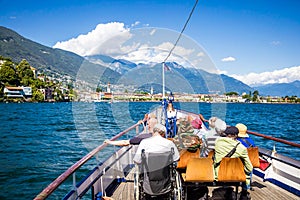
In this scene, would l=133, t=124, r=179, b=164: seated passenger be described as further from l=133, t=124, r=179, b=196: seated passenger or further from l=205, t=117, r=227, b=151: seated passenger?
l=205, t=117, r=227, b=151: seated passenger

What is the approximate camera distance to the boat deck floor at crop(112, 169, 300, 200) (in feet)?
15.0

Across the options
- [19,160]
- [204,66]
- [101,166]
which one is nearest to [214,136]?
[101,166]

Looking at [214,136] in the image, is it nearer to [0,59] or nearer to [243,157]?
[243,157]

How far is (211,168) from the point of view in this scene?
13.1ft

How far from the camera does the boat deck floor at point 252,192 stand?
456 centimetres

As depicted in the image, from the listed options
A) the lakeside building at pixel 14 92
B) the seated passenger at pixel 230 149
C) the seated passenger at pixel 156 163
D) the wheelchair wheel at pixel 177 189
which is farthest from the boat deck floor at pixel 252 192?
the lakeside building at pixel 14 92

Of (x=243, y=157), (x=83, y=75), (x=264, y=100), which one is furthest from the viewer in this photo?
(x=264, y=100)

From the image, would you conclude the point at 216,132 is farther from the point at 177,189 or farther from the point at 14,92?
the point at 14,92

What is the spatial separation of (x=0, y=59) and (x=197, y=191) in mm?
141025

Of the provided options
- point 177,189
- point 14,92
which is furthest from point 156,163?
point 14,92

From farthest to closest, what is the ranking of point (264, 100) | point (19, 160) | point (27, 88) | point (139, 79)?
1. point (264, 100)
2. point (27, 88)
3. point (19, 160)
4. point (139, 79)

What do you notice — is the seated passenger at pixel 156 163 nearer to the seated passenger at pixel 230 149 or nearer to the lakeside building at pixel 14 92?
the seated passenger at pixel 230 149

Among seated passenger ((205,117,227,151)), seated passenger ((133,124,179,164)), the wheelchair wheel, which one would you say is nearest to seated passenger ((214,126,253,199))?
seated passenger ((205,117,227,151))

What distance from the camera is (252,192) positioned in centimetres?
508
